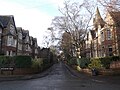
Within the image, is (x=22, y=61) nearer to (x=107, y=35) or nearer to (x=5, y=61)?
(x=5, y=61)

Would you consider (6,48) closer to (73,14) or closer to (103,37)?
(73,14)

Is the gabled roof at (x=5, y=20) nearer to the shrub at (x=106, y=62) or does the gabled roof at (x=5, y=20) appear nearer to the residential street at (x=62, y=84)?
the shrub at (x=106, y=62)

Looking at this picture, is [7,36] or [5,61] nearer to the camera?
[5,61]

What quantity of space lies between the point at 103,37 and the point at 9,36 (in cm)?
2040

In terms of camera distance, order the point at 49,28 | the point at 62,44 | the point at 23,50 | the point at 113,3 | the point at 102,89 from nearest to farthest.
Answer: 1. the point at 102,89
2. the point at 113,3
3. the point at 49,28
4. the point at 62,44
5. the point at 23,50

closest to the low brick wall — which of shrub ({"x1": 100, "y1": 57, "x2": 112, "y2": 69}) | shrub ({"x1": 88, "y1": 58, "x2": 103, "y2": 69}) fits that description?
shrub ({"x1": 100, "y1": 57, "x2": 112, "y2": 69})

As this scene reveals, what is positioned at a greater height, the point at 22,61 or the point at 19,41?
the point at 19,41

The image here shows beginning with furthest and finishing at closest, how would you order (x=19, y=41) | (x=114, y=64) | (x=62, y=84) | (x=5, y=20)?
(x=19, y=41) → (x=5, y=20) → (x=114, y=64) → (x=62, y=84)

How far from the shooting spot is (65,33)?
167 ft

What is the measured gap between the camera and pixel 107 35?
46500mm

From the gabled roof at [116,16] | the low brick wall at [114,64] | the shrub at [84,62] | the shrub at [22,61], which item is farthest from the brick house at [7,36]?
the gabled roof at [116,16]

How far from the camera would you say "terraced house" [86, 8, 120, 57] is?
2455 centimetres

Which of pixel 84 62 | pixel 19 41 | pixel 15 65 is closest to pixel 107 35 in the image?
pixel 84 62

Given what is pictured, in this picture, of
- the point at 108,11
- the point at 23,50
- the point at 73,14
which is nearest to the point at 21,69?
the point at 108,11
